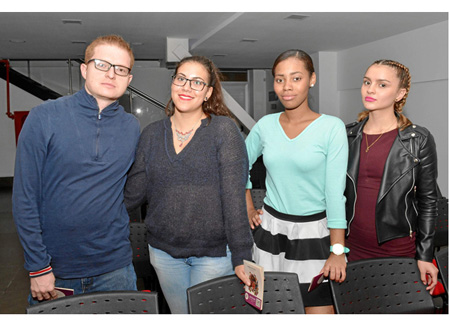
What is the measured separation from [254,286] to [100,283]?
623 millimetres

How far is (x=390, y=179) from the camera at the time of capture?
1742 millimetres

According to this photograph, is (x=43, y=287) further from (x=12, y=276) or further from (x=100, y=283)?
(x=12, y=276)

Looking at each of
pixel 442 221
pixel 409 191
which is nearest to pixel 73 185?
pixel 409 191

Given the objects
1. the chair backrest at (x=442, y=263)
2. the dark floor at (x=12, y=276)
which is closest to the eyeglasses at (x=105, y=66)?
the dark floor at (x=12, y=276)

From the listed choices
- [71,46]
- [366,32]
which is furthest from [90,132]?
[71,46]

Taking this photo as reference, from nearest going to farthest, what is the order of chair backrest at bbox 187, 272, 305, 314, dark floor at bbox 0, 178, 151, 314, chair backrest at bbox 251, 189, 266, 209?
chair backrest at bbox 187, 272, 305, 314
chair backrest at bbox 251, 189, 266, 209
dark floor at bbox 0, 178, 151, 314

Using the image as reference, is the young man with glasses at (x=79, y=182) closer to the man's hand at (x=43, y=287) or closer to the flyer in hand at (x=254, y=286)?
the man's hand at (x=43, y=287)

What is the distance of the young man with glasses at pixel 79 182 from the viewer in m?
1.43

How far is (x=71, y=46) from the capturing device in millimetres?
7867

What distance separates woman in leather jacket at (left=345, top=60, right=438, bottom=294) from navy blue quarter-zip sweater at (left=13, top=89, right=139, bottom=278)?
38.4 inches

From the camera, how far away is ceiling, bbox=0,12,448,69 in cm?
520

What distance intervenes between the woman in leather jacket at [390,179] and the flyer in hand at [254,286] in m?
0.66

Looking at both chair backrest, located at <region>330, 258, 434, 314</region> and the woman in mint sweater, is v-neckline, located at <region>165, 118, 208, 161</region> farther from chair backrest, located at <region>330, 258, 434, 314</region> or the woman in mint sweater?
chair backrest, located at <region>330, 258, 434, 314</region>

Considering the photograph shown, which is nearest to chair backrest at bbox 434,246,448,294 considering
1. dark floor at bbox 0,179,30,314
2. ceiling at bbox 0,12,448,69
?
dark floor at bbox 0,179,30,314
